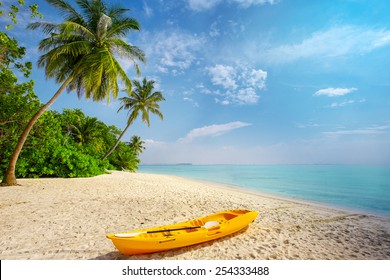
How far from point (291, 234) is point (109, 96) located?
10.8 m

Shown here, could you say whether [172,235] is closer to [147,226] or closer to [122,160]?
[147,226]

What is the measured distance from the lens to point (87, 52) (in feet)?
35.8

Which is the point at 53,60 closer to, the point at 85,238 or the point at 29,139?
the point at 29,139

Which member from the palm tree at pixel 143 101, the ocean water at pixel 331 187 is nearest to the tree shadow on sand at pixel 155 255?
the ocean water at pixel 331 187

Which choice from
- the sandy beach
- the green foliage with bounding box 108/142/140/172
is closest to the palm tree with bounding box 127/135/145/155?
the green foliage with bounding box 108/142/140/172

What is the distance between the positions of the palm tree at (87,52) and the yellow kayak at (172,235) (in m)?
8.68

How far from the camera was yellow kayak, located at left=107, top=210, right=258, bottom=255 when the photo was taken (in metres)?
3.91

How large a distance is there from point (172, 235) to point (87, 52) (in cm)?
1042

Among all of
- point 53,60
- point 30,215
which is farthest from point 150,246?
point 53,60

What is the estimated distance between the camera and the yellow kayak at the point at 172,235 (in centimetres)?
391

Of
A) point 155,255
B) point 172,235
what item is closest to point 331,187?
point 172,235

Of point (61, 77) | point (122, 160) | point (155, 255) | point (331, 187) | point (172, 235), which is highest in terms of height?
point (61, 77)

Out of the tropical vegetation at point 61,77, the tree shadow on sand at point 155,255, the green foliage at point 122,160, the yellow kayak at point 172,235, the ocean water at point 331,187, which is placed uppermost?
the tropical vegetation at point 61,77

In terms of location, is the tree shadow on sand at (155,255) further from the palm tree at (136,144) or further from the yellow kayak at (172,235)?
the palm tree at (136,144)
